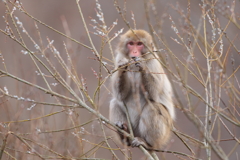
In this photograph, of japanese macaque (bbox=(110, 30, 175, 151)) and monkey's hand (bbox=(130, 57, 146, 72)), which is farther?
japanese macaque (bbox=(110, 30, 175, 151))

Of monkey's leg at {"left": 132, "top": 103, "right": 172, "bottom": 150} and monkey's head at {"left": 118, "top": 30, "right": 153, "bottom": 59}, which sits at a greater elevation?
monkey's head at {"left": 118, "top": 30, "right": 153, "bottom": 59}

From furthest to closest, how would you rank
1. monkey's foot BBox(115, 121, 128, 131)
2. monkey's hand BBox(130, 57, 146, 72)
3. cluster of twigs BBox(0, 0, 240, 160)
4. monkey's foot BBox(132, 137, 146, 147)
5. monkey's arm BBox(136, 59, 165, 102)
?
monkey's arm BBox(136, 59, 165, 102) → monkey's foot BBox(115, 121, 128, 131) → monkey's foot BBox(132, 137, 146, 147) → monkey's hand BBox(130, 57, 146, 72) → cluster of twigs BBox(0, 0, 240, 160)

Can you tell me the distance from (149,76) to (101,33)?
2261 millimetres

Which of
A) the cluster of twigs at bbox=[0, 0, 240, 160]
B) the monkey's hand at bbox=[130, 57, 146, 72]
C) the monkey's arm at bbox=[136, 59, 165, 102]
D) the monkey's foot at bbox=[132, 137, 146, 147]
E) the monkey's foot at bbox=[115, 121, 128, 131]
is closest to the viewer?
the cluster of twigs at bbox=[0, 0, 240, 160]

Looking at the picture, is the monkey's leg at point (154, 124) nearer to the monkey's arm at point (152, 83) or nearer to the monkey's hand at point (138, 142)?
the monkey's hand at point (138, 142)

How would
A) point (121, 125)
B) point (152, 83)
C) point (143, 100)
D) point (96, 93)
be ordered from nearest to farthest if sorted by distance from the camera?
point (96, 93) → point (121, 125) → point (152, 83) → point (143, 100)

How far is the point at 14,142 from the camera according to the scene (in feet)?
15.1

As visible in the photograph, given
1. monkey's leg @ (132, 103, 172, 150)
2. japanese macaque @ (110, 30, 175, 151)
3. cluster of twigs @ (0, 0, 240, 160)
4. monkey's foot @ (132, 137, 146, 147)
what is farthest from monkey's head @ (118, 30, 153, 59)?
monkey's foot @ (132, 137, 146, 147)

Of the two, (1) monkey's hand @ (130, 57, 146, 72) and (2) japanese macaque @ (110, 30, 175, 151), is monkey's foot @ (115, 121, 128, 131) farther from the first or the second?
(1) monkey's hand @ (130, 57, 146, 72)

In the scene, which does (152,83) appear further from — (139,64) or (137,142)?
(137,142)

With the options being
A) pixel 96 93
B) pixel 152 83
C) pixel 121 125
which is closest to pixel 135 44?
pixel 152 83

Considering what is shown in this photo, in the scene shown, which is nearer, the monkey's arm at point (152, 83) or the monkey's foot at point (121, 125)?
the monkey's foot at point (121, 125)

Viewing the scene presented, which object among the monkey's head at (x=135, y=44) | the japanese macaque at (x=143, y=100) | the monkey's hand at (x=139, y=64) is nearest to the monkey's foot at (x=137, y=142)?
the japanese macaque at (x=143, y=100)

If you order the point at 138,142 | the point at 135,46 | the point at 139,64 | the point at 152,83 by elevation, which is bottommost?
the point at 138,142
